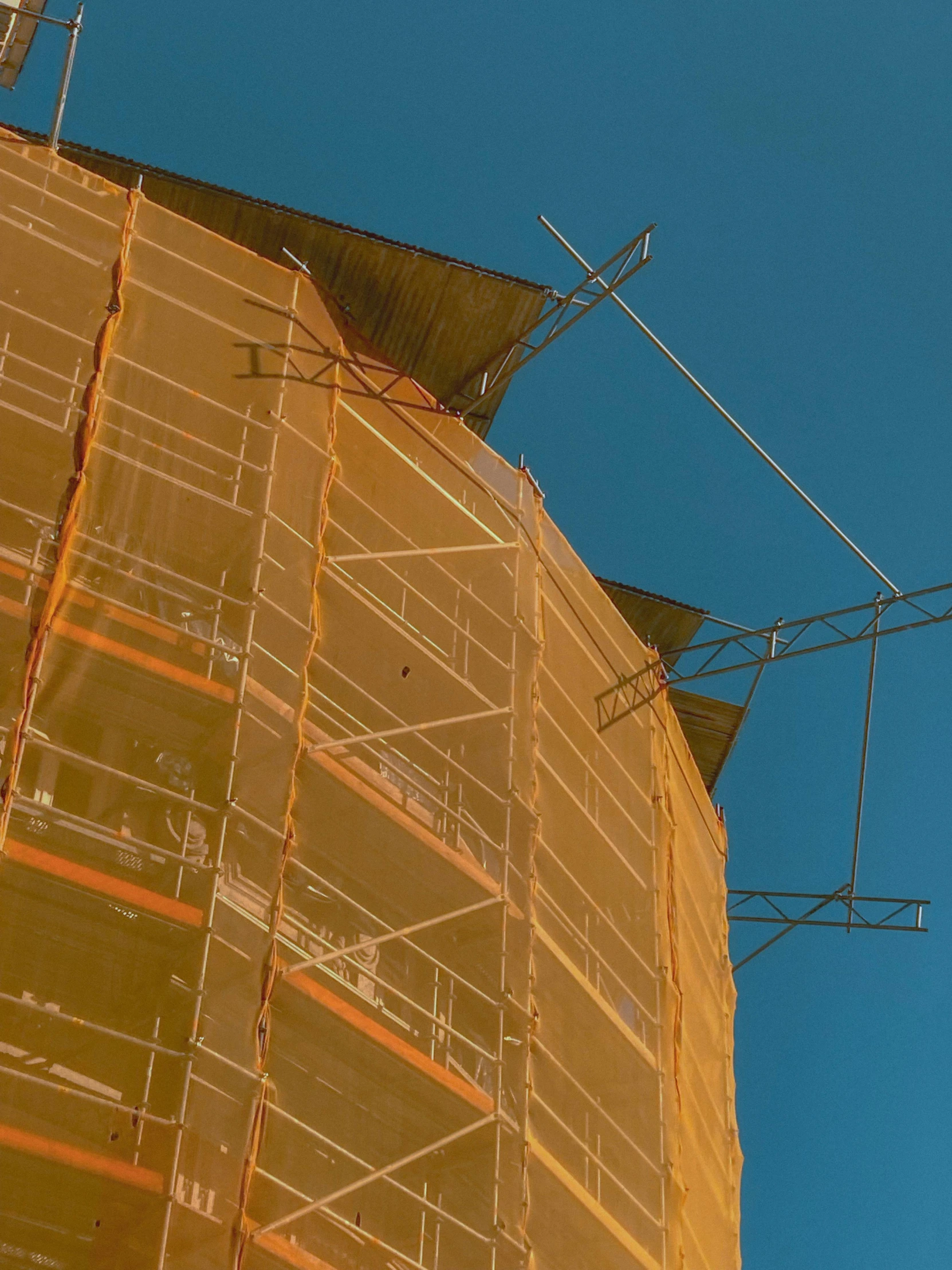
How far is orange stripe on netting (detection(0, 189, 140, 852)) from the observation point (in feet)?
31.5

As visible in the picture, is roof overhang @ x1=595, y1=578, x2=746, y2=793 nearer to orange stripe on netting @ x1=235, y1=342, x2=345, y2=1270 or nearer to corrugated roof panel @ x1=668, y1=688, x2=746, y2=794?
corrugated roof panel @ x1=668, y1=688, x2=746, y2=794

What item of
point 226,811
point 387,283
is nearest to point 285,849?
point 226,811

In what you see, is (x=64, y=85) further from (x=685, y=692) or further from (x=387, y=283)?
(x=685, y=692)

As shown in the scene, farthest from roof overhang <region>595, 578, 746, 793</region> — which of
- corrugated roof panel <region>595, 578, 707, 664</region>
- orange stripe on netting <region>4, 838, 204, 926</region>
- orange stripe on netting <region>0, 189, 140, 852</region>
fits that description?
orange stripe on netting <region>4, 838, 204, 926</region>

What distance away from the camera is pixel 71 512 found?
1080 cm

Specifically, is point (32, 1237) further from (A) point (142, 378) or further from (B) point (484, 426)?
(B) point (484, 426)

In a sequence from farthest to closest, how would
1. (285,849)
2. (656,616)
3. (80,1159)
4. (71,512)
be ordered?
(656,616) < (71,512) < (285,849) < (80,1159)

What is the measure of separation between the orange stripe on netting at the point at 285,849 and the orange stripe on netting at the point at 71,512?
175cm

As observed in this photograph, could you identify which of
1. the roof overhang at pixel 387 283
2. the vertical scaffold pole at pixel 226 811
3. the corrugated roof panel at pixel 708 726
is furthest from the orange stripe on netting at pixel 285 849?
the corrugated roof panel at pixel 708 726

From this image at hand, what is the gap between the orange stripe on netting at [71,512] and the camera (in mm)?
9609

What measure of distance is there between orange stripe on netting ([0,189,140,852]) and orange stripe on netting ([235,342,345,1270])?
5.73 ft

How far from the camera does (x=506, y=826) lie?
13023mm

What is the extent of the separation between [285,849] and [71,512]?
2.48 metres

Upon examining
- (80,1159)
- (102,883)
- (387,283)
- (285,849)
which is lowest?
(80,1159)
